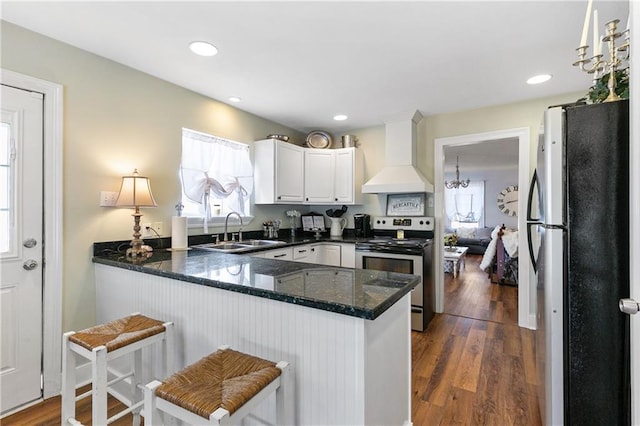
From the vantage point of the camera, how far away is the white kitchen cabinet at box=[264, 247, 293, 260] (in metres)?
2.94

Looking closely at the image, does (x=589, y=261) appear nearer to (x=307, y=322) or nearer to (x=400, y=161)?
(x=307, y=322)

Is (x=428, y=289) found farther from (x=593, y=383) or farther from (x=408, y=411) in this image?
(x=593, y=383)

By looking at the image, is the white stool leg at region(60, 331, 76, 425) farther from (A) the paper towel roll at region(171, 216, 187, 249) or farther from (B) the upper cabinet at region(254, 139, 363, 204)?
(B) the upper cabinet at region(254, 139, 363, 204)

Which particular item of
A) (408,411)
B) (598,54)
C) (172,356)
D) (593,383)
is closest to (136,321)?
(172,356)

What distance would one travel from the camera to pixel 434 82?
270 centimetres

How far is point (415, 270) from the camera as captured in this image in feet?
9.95

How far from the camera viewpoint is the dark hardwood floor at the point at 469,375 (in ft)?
5.90

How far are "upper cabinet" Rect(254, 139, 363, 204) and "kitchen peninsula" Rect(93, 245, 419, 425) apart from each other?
183 centimetres

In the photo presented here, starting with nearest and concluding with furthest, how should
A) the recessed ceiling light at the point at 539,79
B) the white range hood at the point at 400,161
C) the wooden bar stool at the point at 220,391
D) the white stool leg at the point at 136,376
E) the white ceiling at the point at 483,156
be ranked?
the wooden bar stool at the point at 220,391, the white stool leg at the point at 136,376, the recessed ceiling light at the point at 539,79, the white range hood at the point at 400,161, the white ceiling at the point at 483,156

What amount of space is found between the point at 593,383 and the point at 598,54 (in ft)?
4.39

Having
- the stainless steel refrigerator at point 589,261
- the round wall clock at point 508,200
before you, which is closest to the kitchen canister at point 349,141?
the stainless steel refrigerator at point 589,261

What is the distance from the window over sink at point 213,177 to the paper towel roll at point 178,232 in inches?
11.9

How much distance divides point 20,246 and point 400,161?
3447 mm

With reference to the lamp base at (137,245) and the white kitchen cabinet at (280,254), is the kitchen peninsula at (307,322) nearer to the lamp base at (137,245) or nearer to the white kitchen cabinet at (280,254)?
the lamp base at (137,245)
